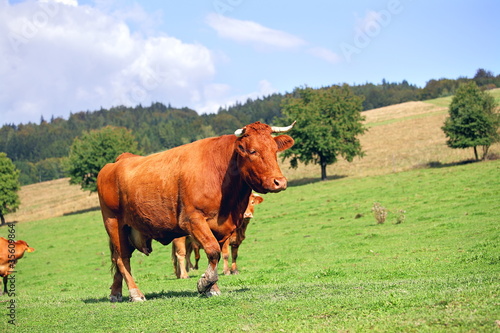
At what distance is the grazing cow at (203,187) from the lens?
9.23m

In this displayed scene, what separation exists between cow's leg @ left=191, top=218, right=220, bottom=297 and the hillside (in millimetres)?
47507

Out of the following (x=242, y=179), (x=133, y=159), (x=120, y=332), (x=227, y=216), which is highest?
(x=133, y=159)

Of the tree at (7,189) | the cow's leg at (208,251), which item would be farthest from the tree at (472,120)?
the tree at (7,189)

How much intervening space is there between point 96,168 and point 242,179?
210 ft

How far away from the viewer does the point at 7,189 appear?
69812 millimetres

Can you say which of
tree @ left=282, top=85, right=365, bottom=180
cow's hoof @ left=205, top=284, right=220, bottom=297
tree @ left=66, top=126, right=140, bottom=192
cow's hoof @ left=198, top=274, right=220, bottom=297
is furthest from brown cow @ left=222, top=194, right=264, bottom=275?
tree @ left=66, top=126, right=140, bottom=192

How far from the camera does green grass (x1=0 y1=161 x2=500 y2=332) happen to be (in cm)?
680

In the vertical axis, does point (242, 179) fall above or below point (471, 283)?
above

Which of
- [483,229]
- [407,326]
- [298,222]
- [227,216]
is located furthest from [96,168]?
[407,326]

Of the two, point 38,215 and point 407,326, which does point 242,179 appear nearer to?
point 407,326

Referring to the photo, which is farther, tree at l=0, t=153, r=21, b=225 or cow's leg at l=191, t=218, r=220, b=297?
tree at l=0, t=153, r=21, b=225

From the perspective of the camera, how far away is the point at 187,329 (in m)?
6.85

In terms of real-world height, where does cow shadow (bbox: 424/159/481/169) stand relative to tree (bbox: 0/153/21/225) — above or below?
below

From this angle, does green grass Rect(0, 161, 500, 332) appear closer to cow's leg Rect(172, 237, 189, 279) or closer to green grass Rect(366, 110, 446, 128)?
cow's leg Rect(172, 237, 189, 279)
